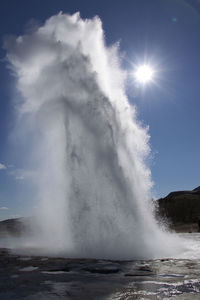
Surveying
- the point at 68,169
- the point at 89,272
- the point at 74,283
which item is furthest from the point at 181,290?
the point at 68,169

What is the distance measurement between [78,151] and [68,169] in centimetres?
137

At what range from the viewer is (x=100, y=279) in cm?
808

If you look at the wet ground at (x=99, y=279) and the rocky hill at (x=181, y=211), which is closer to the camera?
the wet ground at (x=99, y=279)

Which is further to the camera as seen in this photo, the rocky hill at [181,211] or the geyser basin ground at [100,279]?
the rocky hill at [181,211]

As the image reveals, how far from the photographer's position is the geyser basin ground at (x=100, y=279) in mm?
6395

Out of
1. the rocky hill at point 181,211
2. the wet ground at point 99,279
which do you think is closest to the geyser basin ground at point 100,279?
the wet ground at point 99,279

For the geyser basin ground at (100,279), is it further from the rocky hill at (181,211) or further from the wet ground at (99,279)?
the rocky hill at (181,211)

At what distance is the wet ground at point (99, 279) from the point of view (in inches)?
252

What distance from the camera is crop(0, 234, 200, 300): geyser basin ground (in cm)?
639

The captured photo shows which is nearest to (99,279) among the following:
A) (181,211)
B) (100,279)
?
(100,279)

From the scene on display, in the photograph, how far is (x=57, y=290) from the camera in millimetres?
6922

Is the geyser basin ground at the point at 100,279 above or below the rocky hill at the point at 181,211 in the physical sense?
below

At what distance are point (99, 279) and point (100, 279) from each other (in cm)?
3

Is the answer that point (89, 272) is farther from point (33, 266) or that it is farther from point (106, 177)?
point (106, 177)
